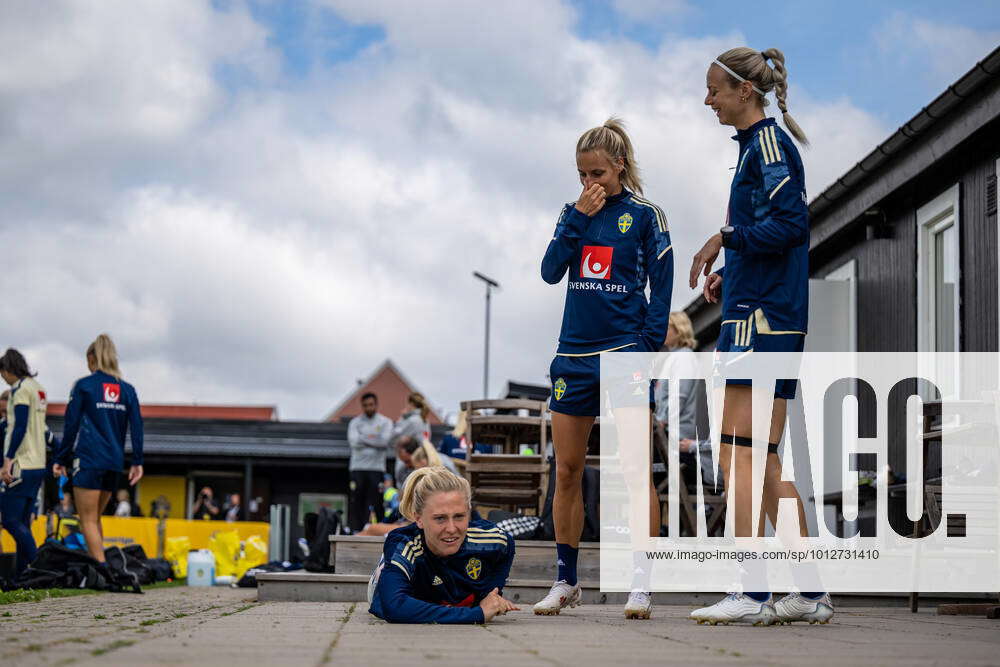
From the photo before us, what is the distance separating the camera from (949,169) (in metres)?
10.3

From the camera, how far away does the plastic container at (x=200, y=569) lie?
13656mm

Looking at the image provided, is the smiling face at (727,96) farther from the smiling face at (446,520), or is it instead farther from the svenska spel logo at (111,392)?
the svenska spel logo at (111,392)

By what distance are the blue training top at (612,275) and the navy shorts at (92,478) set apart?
536 centimetres

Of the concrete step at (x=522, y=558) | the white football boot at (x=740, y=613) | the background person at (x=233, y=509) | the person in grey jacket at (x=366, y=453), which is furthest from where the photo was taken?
the background person at (x=233, y=509)

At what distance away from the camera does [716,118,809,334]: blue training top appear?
183 inches

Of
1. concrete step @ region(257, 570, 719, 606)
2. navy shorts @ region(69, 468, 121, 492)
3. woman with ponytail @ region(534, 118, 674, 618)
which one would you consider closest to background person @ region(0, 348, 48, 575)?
navy shorts @ region(69, 468, 121, 492)

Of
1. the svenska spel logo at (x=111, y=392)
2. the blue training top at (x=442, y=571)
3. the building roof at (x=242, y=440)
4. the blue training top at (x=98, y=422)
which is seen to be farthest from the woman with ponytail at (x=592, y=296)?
the building roof at (x=242, y=440)

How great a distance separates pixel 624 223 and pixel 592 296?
1.15ft

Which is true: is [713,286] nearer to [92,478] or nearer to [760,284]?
[760,284]

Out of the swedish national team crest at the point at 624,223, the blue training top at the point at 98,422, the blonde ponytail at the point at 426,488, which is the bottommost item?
the blonde ponytail at the point at 426,488

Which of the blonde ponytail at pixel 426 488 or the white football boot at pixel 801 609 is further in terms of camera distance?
the blonde ponytail at pixel 426 488

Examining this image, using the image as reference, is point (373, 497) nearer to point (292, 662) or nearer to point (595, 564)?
point (595, 564)

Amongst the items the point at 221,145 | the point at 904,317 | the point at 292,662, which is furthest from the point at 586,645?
the point at 221,145

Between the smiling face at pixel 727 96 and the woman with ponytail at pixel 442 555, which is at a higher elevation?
the smiling face at pixel 727 96
